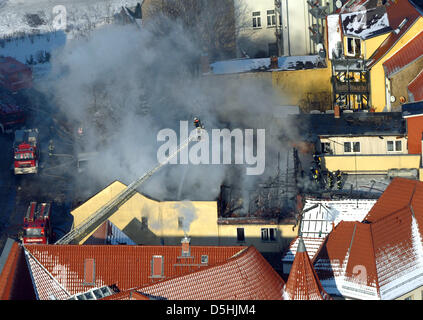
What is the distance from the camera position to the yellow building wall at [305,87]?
5272 centimetres

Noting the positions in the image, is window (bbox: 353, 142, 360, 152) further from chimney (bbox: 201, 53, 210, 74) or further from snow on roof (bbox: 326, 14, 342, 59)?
chimney (bbox: 201, 53, 210, 74)

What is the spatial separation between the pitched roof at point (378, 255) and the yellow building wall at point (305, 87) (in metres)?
15.1

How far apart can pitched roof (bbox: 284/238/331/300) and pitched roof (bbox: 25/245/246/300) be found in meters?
3.12

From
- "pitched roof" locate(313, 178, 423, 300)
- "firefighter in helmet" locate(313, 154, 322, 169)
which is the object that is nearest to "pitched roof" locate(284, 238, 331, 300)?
"pitched roof" locate(313, 178, 423, 300)

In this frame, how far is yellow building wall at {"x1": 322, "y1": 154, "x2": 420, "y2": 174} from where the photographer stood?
149 feet

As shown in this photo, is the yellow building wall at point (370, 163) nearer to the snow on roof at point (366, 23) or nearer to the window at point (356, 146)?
the window at point (356, 146)

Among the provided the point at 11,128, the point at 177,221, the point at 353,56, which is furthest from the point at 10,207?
the point at 353,56

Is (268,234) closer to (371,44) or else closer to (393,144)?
(393,144)

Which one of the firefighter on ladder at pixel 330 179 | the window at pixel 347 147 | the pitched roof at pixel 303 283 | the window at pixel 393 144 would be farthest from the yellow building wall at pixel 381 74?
the pitched roof at pixel 303 283

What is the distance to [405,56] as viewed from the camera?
4966cm

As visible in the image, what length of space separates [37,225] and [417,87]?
80.8 ft

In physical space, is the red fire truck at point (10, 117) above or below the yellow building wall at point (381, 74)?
below

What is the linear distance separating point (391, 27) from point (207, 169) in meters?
16.4

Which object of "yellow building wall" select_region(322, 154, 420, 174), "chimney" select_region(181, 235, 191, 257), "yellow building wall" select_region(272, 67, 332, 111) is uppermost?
"yellow building wall" select_region(272, 67, 332, 111)
